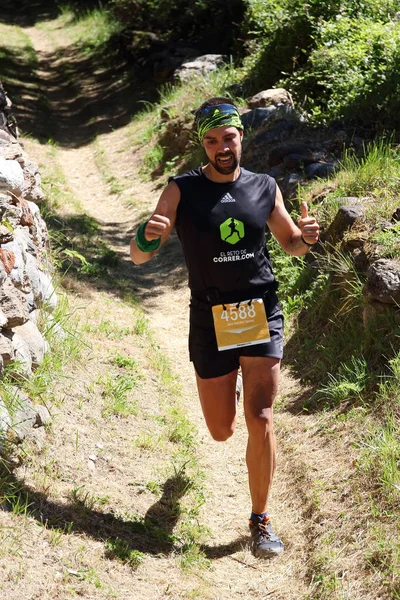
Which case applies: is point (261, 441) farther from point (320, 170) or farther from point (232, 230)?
point (320, 170)

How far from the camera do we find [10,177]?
573 centimetres

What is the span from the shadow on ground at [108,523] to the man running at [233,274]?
48 centimetres

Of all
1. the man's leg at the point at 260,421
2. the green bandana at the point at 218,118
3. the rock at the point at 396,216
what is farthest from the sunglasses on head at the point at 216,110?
the rock at the point at 396,216

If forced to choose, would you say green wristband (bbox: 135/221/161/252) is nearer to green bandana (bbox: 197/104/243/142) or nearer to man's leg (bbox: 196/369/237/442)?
green bandana (bbox: 197/104/243/142)

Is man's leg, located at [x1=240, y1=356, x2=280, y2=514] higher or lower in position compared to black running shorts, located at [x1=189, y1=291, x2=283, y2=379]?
lower

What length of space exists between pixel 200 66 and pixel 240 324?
11.1 meters

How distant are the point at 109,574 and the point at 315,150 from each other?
240 inches

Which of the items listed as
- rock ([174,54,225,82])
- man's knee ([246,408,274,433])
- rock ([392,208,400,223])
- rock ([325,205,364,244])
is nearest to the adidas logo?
man's knee ([246,408,274,433])

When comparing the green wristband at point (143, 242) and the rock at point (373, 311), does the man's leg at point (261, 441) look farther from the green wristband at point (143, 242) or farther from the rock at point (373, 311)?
the rock at point (373, 311)

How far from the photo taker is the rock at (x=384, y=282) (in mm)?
5559

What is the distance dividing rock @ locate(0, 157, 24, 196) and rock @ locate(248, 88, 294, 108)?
227 inches

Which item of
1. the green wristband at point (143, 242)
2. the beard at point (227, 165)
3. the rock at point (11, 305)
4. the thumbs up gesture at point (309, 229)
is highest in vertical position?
the beard at point (227, 165)

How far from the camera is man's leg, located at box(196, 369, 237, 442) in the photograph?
447cm

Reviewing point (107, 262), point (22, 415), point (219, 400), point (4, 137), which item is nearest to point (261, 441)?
point (219, 400)
